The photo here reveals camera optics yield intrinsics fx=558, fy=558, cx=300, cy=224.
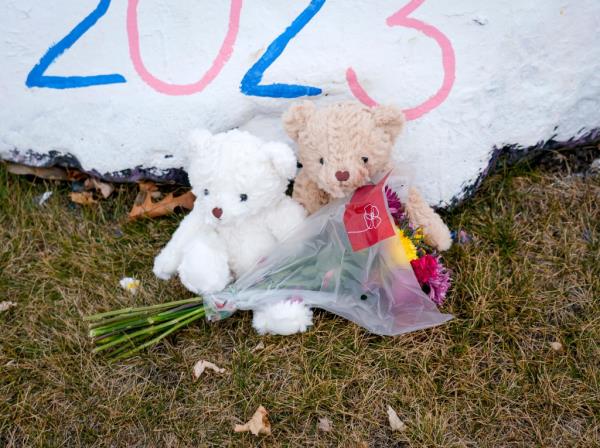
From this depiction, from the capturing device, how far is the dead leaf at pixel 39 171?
108 inches

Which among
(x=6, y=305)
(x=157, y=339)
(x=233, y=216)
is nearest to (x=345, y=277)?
(x=233, y=216)

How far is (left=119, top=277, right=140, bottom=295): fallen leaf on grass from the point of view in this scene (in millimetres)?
2365

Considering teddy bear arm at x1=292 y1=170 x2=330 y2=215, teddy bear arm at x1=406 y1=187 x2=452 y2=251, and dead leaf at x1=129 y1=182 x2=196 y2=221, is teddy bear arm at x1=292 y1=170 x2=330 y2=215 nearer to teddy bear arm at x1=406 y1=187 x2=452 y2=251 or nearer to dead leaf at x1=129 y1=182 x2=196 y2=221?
teddy bear arm at x1=406 y1=187 x2=452 y2=251

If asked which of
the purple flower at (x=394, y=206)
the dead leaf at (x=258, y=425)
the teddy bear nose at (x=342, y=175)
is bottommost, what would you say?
the dead leaf at (x=258, y=425)

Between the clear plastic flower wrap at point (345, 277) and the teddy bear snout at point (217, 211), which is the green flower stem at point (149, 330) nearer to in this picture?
the clear plastic flower wrap at point (345, 277)

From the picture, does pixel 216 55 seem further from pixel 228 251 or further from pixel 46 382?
pixel 46 382

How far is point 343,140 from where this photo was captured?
201 centimetres

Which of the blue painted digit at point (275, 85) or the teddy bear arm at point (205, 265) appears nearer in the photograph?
the teddy bear arm at point (205, 265)

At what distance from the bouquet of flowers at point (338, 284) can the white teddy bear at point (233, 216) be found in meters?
0.06

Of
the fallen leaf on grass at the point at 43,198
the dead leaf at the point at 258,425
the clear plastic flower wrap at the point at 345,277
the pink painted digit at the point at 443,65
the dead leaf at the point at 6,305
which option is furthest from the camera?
the fallen leaf on grass at the point at 43,198

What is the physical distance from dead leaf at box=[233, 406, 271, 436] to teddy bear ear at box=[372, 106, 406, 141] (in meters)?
1.13

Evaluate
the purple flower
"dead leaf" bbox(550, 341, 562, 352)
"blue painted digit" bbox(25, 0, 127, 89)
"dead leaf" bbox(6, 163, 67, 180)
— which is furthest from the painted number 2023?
"dead leaf" bbox(550, 341, 562, 352)

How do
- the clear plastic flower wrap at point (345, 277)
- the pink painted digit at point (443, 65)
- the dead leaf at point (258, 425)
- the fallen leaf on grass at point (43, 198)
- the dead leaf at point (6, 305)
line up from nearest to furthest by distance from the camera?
the dead leaf at point (258, 425)
the clear plastic flower wrap at point (345, 277)
the pink painted digit at point (443, 65)
the dead leaf at point (6, 305)
the fallen leaf on grass at point (43, 198)

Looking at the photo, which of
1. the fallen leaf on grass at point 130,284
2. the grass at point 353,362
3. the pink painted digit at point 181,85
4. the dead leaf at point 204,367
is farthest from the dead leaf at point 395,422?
the pink painted digit at point 181,85
